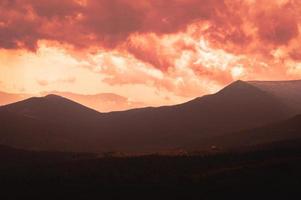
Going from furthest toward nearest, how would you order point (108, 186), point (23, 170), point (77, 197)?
point (23, 170)
point (108, 186)
point (77, 197)

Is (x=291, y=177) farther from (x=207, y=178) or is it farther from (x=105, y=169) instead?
(x=105, y=169)

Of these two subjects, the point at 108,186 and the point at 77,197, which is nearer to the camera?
the point at 77,197

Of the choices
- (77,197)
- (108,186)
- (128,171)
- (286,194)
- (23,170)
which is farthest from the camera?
(23,170)

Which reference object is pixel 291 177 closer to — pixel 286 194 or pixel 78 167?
pixel 286 194

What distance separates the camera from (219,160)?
198125 mm

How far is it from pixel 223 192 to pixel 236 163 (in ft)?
163

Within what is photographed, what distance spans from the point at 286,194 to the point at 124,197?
46221mm

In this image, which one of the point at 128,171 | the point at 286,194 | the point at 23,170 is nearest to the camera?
the point at 286,194

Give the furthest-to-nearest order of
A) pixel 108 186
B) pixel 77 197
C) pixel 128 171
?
1. pixel 128 171
2. pixel 108 186
3. pixel 77 197

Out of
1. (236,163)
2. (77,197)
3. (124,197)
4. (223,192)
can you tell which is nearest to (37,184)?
(77,197)

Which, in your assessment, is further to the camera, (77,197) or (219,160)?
(219,160)

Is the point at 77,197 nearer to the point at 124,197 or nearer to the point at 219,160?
the point at 124,197

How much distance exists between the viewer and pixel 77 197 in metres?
142

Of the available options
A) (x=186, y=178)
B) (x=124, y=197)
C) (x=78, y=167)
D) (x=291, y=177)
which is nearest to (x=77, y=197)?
(x=124, y=197)
